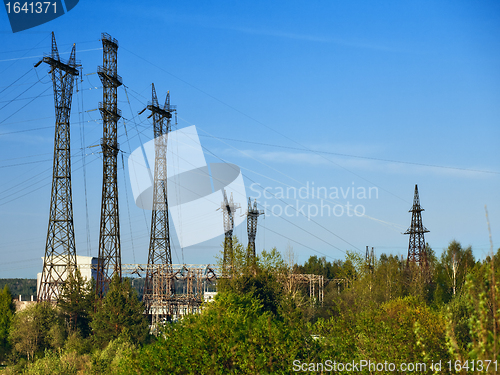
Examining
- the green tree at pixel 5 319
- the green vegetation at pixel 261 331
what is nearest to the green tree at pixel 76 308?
the green vegetation at pixel 261 331

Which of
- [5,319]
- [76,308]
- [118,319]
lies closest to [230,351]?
[118,319]

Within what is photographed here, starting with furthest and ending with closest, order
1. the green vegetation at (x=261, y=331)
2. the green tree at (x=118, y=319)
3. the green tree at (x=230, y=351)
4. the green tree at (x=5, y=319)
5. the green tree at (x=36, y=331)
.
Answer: the green tree at (x=5, y=319)
the green tree at (x=36, y=331)
the green tree at (x=118, y=319)
the green tree at (x=230, y=351)
the green vegetation at (x=261, y=331)

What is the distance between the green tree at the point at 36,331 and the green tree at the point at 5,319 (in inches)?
80.5

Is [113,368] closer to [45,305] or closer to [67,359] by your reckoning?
[67,359]

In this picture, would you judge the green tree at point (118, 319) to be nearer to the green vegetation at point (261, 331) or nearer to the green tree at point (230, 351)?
the green vegetation at point (261, 331)

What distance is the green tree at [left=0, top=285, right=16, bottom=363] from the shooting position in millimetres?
49406

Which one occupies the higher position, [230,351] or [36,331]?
[230,351]

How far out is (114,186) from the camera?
168 ft

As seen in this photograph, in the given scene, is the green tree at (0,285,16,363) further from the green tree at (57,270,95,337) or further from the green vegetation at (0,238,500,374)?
the green tree at (57,270,95,337)

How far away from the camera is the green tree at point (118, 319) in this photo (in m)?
43.0

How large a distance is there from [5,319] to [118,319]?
19.3 metres

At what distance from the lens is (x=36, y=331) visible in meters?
47.0

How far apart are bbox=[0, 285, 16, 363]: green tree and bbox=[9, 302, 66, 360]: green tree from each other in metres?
2.04

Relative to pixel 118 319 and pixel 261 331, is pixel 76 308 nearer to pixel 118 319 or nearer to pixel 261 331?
A: pixel 118 319
